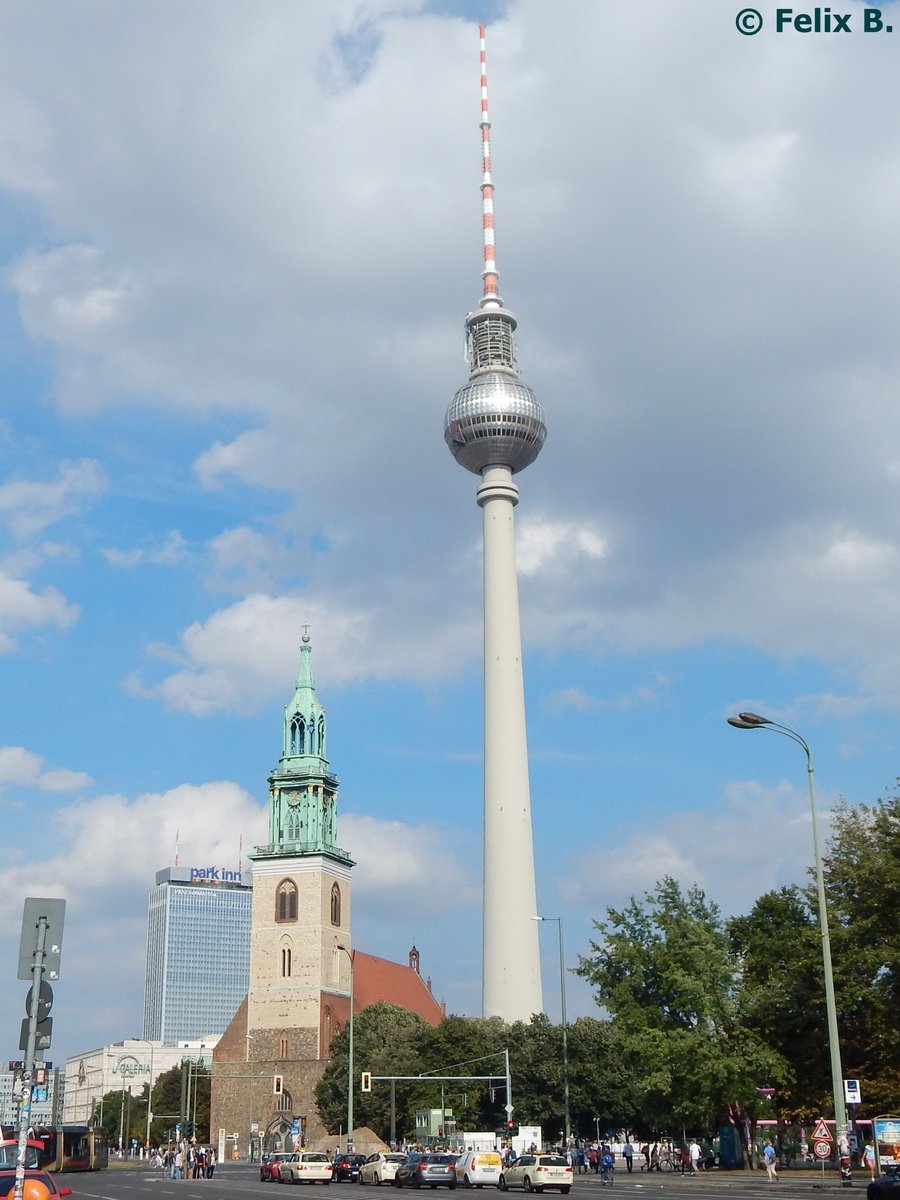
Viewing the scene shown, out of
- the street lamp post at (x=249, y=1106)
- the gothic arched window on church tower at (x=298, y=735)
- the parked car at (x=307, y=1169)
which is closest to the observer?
the parked car at (x=307, y=1169)

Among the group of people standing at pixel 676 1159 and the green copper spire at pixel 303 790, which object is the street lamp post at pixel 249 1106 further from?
the group of people standing at pixel 676 1159

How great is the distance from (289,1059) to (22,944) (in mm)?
100851

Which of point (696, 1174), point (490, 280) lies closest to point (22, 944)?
point (696, 1174)

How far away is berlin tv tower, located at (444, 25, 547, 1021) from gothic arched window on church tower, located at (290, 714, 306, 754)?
2642cm

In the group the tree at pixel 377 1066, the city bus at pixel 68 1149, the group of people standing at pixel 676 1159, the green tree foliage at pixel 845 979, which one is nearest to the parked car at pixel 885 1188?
the green tree foliage at pixel 845 979

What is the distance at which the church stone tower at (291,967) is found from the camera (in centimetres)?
11012

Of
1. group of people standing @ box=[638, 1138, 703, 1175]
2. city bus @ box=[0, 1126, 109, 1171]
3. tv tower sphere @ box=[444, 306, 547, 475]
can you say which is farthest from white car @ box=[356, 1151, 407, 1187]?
tv tower sphere @ box=[444, 306, 547, 475]

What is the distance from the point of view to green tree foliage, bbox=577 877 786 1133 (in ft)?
177

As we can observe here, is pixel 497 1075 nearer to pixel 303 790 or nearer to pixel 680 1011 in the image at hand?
pixel 680 1011

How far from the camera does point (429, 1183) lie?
47.7 metres

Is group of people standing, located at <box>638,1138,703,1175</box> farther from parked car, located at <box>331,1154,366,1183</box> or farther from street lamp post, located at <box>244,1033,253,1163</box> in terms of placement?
street lamp post, located at <box>244,1033,253,1163</box>

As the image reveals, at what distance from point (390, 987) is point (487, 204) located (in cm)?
7628

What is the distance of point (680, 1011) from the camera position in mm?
57969

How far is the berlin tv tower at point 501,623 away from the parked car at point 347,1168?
39.3 m
